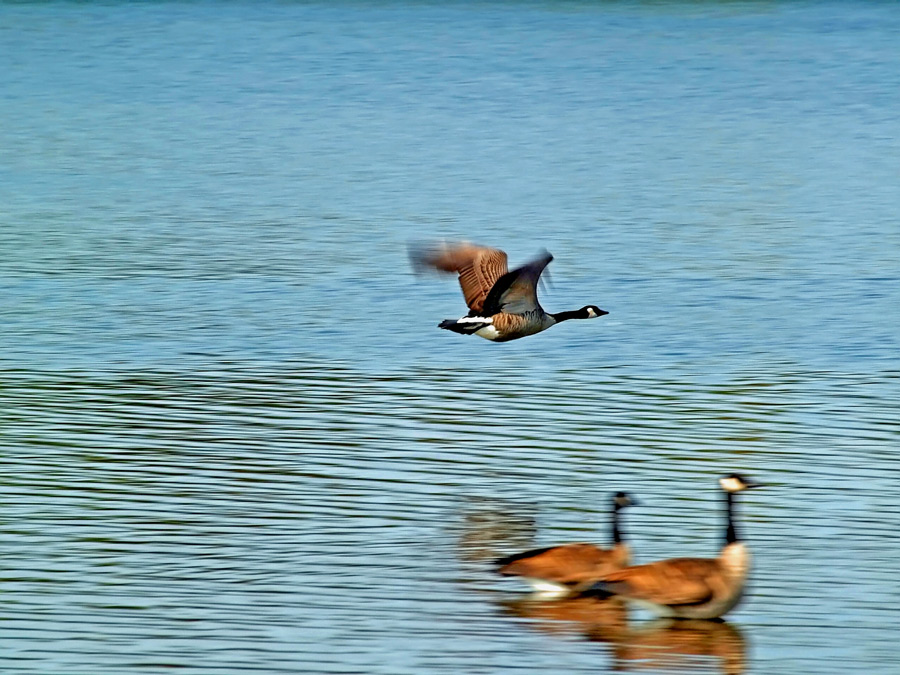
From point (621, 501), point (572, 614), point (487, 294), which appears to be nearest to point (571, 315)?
point (487, 294)

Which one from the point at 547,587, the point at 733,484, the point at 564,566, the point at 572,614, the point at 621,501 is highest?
the point at 733,484

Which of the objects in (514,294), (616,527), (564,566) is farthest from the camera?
(514,294)

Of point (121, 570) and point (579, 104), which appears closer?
point (121, 570)

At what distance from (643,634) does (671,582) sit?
27 cm

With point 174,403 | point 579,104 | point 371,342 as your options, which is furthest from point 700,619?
point 579,104

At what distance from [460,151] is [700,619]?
1703 cm

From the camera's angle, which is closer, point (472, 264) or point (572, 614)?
point (572, 614)

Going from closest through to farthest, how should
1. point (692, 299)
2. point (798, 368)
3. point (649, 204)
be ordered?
point (798, 368) → point (692, 299) → point (649, 204)

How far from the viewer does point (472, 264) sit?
1227 centimetres

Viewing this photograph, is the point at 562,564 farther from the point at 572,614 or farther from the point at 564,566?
the point at 572,614

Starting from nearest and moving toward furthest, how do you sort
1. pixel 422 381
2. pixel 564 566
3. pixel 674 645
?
pixel 674 645
pixel 564 566
pixel 422 381

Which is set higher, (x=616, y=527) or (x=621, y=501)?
(x=621, y=501)

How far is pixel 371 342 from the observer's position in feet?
45.9

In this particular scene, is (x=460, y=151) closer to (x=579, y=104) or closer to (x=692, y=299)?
(x=579, y=104)
